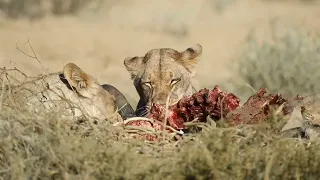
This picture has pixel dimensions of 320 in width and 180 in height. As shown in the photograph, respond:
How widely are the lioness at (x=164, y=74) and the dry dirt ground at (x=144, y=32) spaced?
5613 millimetres

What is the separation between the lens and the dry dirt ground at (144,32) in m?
12.8

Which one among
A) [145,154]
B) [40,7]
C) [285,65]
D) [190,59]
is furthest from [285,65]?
Result: [145,154]

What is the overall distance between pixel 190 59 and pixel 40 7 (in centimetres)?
1190

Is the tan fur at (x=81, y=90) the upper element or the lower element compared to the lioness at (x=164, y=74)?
lower

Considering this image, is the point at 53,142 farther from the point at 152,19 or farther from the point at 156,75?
the point at 152,19

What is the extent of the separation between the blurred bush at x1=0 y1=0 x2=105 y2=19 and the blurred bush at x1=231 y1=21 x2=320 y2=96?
18.2 ft

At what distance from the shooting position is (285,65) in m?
10.9

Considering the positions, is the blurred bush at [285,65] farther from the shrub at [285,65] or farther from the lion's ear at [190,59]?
the lion's ear at [190,59]

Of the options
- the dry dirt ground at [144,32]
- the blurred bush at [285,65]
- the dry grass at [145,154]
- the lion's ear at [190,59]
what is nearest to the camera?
the dry grass at [145,154]

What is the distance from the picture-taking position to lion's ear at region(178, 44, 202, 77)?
16.8 feet

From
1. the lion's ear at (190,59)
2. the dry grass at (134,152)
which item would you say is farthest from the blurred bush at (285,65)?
the dry grass at (134,152)

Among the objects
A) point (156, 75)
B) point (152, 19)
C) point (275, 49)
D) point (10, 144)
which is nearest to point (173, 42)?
point (152, 19)

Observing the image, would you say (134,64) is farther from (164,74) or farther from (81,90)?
(81,90)

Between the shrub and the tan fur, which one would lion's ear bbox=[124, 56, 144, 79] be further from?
the shrub
